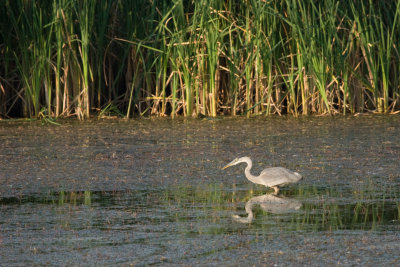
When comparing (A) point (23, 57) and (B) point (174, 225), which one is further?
(A) point (23, 57)

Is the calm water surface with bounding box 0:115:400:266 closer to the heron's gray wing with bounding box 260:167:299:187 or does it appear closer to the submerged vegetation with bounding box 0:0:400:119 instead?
the heron's gray wing with bounding box 260:167:299:187

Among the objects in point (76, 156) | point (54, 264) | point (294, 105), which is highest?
point (294, 105)

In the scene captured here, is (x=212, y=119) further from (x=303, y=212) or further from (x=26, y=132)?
(x=303, y=212)

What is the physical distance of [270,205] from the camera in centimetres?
536

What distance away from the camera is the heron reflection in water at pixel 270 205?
493cm

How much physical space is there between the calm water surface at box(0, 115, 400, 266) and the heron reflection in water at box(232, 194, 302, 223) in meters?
0.01

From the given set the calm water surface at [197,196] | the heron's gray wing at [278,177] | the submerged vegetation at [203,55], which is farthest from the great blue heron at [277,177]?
the submerged vegetation at [203,55]

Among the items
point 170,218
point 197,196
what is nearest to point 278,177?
point 197,196

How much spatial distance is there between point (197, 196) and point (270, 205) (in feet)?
1.75

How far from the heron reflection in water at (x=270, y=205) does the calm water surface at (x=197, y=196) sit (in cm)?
1

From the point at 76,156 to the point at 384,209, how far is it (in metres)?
3.28

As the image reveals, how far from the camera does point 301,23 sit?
9.62 meters

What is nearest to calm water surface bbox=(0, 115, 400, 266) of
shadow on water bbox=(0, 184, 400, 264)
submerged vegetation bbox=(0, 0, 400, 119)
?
shadow on water bbox=(0, 184, 400, 264)

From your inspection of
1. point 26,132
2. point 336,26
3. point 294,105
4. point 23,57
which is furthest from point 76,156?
point 336,26
